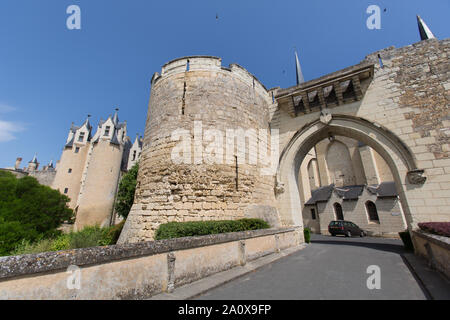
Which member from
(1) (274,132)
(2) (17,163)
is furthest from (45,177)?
(1) (274,132)

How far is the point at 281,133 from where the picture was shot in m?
9.67

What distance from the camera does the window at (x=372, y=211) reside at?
15.6m

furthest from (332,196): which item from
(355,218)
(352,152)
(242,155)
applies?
(242,155)

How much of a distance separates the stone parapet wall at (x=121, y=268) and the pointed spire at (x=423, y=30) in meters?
29.8

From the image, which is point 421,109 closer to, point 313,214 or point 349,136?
point 349,136

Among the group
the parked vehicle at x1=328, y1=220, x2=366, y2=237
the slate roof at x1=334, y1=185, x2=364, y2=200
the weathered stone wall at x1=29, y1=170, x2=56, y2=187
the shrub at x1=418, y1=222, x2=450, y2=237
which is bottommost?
the parked vehicle at x1=328, y1=220, x2=366, y2=237

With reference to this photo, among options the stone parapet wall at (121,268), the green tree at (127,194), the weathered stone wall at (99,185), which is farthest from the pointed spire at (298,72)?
the stone parapet wall at (121,268)

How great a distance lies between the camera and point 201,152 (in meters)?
6.80

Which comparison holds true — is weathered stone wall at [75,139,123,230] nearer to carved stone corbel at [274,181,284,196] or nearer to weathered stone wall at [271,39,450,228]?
carved stone corbel at [274,181,284,196]

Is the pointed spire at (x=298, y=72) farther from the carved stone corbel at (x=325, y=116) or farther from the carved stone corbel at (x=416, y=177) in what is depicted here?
the carved stone corbel at (x=416, y=177)

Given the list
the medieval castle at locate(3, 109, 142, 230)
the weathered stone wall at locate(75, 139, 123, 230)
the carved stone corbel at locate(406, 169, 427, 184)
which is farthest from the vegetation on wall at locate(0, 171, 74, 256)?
the carved stone corbel at locate(406, 169, 427, 184)

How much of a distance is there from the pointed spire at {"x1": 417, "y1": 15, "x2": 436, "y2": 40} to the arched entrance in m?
22.1

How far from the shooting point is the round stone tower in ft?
20.7
